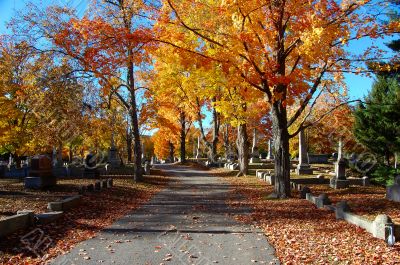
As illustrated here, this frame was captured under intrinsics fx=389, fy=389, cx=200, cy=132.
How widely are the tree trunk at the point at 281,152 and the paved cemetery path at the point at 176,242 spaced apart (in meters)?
3.39

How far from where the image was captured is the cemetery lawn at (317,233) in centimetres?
634

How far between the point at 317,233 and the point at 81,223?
17.9ft

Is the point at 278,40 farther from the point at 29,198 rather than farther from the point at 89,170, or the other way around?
the point at 89,170

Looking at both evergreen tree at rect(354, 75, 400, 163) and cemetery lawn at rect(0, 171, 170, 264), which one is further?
evergreen tree at rect(354, 75, 400, 163)

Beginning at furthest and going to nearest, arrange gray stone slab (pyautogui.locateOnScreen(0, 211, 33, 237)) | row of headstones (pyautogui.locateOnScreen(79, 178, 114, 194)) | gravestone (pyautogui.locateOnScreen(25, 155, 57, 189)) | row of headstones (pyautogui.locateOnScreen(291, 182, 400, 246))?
gravestone (pyautogui.locateOnScreen(25, 155, 57, 189)) → row of headstones (pyautogui.locateOnScreen(79, 178, 114, 194)) → gray stone slab (pyautogui.locateOnScreen(0, 211, 33, 237)) → row of headstones (pyautogui.locateOnScreen(291, 182, 400, 246))

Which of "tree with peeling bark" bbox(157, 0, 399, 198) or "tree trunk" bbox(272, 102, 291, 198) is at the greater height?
"tree with peeling bark" bbox(157, 0, 399, 198)

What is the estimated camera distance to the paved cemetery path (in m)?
6.36

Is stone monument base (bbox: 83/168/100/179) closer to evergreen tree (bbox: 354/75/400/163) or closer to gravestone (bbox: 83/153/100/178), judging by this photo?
gravestone (bbox: 83/153/100/178)

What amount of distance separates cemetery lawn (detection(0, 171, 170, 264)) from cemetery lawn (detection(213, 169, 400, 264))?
3.66 metres

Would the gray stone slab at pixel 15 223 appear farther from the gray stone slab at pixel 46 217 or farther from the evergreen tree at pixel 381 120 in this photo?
the evergreen tree at pixel 381 120

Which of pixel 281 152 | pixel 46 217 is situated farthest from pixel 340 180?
pixel 46 217

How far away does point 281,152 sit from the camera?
13828 mm

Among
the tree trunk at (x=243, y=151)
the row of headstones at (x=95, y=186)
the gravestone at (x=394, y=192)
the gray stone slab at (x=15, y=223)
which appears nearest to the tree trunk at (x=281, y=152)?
the gravestone at (x=394, y=192)

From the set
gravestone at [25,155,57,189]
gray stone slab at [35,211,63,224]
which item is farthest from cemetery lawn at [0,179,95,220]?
gray stone slab at [35,211,63,224]
